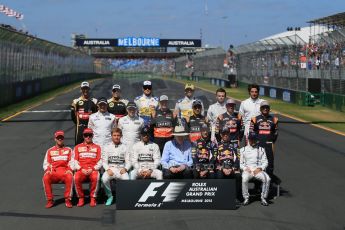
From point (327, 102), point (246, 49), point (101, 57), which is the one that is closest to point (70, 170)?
point (327, 102)

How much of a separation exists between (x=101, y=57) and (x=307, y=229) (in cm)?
12813

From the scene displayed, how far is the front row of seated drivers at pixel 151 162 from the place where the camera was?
987cm

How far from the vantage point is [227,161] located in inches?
393

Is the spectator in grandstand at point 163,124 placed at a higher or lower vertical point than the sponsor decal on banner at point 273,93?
higher

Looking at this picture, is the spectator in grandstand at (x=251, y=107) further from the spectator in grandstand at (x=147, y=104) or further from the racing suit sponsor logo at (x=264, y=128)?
the spectator in grandstand at (x=147, y=104)

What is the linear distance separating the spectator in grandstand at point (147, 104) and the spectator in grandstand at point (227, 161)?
2321 mm

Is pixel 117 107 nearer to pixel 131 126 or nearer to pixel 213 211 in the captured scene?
pixel 131 126

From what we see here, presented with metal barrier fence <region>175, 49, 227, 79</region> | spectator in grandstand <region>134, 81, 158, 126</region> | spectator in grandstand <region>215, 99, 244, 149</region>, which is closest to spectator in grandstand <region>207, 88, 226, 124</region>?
spectator in grandstand <region>215, 99, 244, 149</region>

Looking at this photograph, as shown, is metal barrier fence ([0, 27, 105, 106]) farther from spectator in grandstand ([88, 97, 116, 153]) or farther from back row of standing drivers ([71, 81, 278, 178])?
spectator in grandstand ([88, 97, 116, 153])

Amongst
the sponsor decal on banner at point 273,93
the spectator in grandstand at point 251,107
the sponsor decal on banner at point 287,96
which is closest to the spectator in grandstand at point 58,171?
the spectator in grandstand at point 251,107

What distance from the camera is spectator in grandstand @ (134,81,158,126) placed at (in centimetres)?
1208

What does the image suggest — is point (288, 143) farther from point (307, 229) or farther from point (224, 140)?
point (307, 229)

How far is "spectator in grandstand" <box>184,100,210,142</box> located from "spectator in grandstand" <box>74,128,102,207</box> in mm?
1887

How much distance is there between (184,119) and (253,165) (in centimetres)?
181
